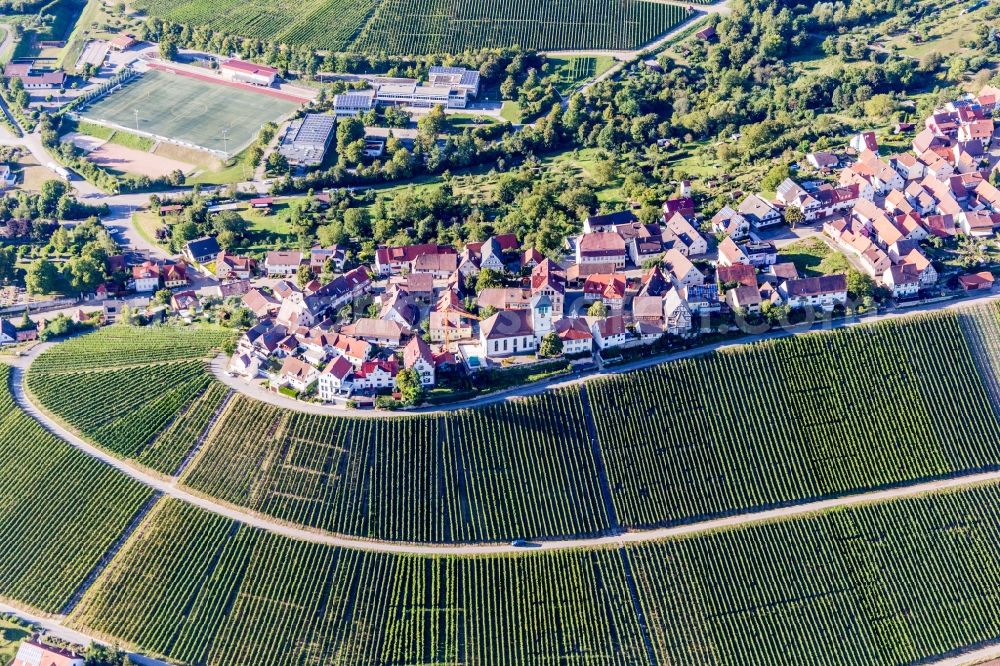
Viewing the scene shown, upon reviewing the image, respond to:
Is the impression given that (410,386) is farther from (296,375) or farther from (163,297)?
(163,297)

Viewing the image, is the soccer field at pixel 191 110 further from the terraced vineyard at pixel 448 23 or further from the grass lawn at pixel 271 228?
the grass lawn at pixel 271 228

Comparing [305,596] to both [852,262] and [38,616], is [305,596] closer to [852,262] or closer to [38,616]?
[38,616]

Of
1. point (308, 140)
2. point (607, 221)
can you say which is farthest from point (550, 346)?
point (308, 140)

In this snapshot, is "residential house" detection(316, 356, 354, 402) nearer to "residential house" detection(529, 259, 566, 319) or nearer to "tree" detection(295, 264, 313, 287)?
"residential house" detection(529, 259, 566, 319)

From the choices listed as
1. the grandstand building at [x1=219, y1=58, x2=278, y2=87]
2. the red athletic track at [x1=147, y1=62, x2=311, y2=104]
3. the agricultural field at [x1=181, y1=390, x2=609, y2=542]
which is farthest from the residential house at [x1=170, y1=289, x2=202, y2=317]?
the grandstand building at [x1=219, y1=58, x2=278, y2=87]

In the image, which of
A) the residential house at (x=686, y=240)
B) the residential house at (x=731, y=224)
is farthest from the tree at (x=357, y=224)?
the residential house at (x=731, y=224)

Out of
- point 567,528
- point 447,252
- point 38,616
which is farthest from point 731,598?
point 38,616
